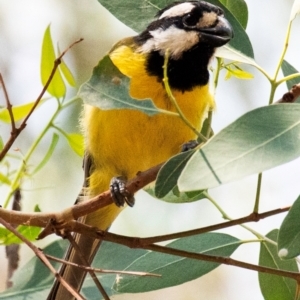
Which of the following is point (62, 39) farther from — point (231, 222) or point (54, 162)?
point (231, 222)

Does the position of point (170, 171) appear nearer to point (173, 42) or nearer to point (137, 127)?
point (137, 127)

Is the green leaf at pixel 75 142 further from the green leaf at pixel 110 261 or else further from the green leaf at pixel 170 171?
the green leaf at pixel 170 171

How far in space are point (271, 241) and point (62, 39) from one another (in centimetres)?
194

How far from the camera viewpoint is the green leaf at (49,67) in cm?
100

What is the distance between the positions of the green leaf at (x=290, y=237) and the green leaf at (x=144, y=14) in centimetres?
29

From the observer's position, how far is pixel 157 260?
0.93 meters

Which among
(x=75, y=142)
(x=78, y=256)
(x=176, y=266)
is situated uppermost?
(x=75, y=142)

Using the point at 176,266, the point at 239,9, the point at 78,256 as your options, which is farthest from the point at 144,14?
the point at 78,256

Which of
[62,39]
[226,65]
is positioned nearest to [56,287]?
[226,65]

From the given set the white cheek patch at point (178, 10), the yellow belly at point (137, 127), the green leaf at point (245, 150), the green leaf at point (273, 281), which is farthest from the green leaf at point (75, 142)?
the green leaf at point (245, 150)

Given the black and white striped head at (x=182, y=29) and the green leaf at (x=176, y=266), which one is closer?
the green leaf at (x=176, y=266)

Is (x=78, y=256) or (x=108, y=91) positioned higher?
(x=108, y=91)

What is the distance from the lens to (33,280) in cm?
104

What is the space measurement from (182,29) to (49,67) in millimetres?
308
